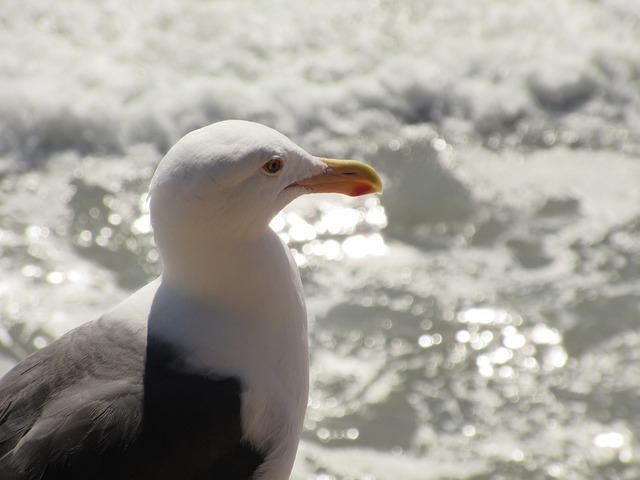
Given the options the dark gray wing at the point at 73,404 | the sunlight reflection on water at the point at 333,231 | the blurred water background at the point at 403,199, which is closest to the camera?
the dark gray wing at the point at 73,404

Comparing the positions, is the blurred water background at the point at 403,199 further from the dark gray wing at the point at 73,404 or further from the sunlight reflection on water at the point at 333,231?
the dark gray wing at the point at 73,404

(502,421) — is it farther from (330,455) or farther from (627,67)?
(627,67)

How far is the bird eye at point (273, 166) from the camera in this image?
2158 millimetres

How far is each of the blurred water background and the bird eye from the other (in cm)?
144

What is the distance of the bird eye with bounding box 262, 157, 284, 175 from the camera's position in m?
2.16

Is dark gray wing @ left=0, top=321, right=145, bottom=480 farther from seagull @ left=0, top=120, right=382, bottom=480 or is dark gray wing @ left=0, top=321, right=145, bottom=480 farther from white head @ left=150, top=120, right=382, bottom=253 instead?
white head @ left=150, top=120, right=382, bottom=253

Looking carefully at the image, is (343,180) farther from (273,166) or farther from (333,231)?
(333,231)

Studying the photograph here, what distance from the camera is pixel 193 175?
204 centimetres

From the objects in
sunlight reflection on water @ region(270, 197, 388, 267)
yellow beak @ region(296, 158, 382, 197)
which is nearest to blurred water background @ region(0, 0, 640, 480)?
sunlight reflection on water @ region(270, 197, 388, 267)

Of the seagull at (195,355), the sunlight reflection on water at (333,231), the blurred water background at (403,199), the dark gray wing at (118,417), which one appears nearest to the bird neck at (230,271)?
the seagull at (195,355)

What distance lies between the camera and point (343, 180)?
7.97 feet

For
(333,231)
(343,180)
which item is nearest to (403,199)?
(333,231)

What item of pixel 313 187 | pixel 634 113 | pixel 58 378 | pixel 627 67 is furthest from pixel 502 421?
pixel 627 67

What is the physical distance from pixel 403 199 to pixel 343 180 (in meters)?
2.19
